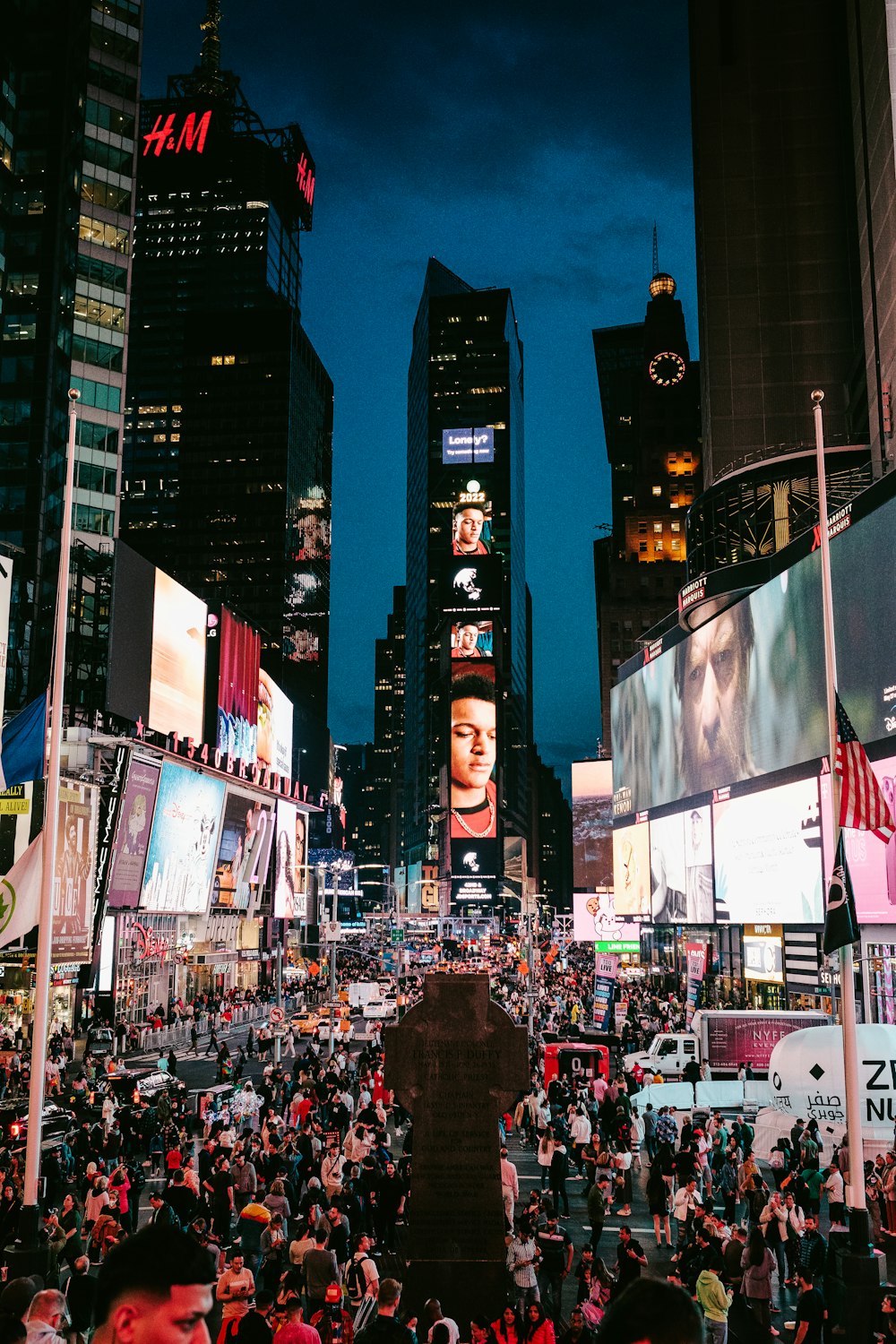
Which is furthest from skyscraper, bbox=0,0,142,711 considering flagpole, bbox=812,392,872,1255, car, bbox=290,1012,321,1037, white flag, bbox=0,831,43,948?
flagpole, bbox=812,392,872,1255

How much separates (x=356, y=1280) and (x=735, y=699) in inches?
1825

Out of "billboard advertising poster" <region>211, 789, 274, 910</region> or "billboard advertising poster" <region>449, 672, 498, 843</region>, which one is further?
"billboard advertising poster" <region>449, 672, 498, 843</region>

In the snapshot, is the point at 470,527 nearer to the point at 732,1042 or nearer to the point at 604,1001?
the point at 604,1001

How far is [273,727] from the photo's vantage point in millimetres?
86375

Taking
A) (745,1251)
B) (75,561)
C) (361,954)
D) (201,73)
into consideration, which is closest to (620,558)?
(361,954)

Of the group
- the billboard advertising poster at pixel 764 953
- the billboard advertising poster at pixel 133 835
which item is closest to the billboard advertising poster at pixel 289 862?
the billboard advertising poster at pixel 133 835

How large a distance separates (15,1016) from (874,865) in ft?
108

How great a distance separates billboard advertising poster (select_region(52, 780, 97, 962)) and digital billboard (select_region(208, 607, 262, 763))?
18767mm

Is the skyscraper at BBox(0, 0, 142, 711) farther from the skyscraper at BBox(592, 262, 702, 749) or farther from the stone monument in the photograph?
the skyscraper at BBox(592, 262, 702, 749)

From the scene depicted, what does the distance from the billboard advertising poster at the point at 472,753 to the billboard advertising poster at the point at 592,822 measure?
125ft

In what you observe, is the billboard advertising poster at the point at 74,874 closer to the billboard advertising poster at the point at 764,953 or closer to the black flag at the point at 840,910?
the billboard advertising poster at the point at 764,953

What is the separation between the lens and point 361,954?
4013 inches

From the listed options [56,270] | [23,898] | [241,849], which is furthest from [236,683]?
[23,898]

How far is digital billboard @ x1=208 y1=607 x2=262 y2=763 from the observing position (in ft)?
228
